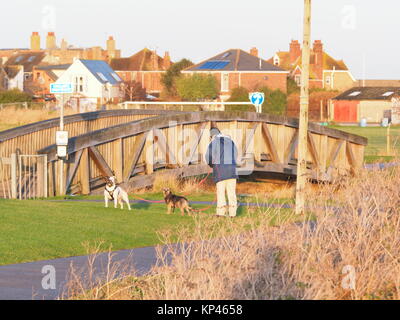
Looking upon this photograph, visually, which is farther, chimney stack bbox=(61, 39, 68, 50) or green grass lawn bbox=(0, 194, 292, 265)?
chimney stack bbox=(61, 39, 68, 50)

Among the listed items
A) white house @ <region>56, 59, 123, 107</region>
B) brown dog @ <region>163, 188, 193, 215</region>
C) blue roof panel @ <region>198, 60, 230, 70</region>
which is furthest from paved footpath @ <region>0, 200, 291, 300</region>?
white house @ <region>56, 59, 123, 107</region>

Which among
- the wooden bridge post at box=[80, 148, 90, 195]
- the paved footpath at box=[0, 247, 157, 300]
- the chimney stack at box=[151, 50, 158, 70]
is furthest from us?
the chimney stack at box=[151, 50, 158, 70]

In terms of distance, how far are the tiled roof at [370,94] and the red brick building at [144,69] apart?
25.5m

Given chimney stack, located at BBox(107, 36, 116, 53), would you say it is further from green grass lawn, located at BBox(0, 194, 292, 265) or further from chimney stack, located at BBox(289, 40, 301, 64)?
green grass lawn, located at BBox(0, 194, 292, 265)

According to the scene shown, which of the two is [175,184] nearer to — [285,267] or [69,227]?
[69,227]

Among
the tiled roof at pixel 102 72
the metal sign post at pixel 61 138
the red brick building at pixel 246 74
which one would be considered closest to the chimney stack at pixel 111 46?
the tiled roof at pixel 102 72

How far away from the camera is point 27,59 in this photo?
13088 centimetres

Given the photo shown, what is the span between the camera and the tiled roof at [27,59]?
12783 cm

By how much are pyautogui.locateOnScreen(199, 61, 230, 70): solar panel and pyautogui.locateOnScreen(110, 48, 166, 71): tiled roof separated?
1646 centimetres

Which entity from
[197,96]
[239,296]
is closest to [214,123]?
[239,296]

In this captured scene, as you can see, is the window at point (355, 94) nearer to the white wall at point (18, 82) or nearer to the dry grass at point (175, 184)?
the white wall at point (18, 82)

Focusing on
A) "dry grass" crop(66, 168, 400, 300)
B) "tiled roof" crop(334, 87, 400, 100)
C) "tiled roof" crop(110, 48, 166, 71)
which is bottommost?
"dry grass" crop(66, 168, 400, 300)

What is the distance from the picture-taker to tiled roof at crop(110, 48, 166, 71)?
378ft

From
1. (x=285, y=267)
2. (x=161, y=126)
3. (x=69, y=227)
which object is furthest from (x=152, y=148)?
(x=285, y=267)
